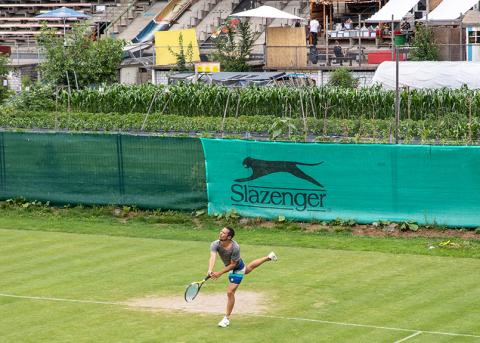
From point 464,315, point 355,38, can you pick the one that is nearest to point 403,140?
point 464,315

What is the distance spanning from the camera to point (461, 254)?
28281mm

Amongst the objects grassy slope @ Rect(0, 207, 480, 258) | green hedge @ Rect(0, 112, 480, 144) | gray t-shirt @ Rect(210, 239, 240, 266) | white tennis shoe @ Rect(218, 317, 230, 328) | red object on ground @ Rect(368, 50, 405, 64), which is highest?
Result: red object on ground @ Rect(368, 50, 405, 64)

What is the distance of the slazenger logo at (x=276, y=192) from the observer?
3231 cm

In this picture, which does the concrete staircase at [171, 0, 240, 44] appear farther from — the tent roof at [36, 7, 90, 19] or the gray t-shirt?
the gray t-shirt

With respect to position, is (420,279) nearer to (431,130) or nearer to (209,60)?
(431,130)

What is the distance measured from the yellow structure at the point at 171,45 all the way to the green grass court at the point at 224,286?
31773 millimetres

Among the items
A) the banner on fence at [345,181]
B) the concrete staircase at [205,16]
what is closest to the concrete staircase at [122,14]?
the concrete staircase at [205,16]

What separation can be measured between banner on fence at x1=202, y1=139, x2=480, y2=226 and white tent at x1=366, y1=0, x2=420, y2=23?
27.1 m

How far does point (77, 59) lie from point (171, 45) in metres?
7.02

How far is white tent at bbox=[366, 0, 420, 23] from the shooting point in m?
59.1

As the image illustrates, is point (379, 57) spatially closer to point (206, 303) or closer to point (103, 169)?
point (103, 169)

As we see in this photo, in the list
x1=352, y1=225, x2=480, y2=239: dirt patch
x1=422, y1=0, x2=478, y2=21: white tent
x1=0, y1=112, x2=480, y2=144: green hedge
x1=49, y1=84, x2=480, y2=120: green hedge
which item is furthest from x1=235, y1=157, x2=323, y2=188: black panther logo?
x1=422, y1=0, x2=478, y2=21: white tent

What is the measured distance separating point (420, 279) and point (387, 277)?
690 mm

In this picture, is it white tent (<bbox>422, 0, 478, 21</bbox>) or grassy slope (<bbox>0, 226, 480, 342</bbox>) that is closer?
grassy slope (<bbox>0, 226, 480, 342</bbox>)
